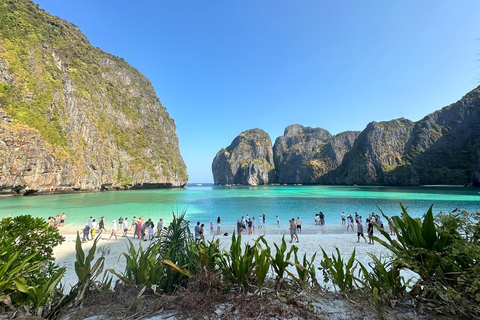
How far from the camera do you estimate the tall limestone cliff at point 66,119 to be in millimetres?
38312

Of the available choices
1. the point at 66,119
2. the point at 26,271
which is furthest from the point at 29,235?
the point at 66,119

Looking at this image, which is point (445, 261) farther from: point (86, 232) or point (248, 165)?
point (248, 165)

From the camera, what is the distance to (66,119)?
52.1 metres

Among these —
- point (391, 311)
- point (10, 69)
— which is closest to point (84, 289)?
point (391, 311)

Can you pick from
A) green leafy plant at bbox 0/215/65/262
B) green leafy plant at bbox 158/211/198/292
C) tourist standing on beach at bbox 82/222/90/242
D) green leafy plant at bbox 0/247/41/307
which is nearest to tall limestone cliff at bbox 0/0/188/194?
tourist standing on beach at bbox 82/222/90/242

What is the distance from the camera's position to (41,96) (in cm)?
4559

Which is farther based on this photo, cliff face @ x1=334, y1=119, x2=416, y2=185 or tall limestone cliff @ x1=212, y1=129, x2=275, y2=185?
tall limestone cliff @ x1=212, y1=129, x2=275, y2=185

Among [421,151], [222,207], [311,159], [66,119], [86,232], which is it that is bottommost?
[222,207]

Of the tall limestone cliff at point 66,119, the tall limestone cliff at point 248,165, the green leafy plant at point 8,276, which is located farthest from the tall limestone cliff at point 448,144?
the green leafy plant at point 8,276

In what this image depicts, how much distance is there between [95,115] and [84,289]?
7963 centimetres

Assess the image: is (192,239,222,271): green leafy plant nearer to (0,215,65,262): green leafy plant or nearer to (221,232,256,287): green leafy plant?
(221,232,256,287): green leafy plant

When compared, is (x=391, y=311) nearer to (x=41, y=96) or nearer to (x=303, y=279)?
(x=303, y=279)

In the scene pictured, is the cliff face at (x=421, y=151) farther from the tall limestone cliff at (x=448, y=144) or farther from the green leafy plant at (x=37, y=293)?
the green leafy plant at (x=37, y=293)

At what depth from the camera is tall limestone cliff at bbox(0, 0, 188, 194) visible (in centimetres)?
3831
